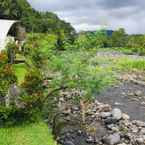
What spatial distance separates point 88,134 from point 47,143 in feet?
7.94

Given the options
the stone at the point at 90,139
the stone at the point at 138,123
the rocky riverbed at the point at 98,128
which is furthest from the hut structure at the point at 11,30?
the stone at the point at 90,139

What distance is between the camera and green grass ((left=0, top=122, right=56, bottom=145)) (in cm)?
1044

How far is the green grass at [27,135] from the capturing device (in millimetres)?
10438

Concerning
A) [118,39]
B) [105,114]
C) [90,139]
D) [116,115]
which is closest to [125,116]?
[116,115]

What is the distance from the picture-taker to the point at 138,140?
12469mm

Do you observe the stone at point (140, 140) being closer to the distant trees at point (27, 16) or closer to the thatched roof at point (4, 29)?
the thatched roof at point (4, 29)

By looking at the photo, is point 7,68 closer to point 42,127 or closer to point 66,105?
point 42,127

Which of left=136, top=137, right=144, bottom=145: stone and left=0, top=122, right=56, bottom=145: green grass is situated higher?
left=0, top=122, right=56, bottom=145: green grass

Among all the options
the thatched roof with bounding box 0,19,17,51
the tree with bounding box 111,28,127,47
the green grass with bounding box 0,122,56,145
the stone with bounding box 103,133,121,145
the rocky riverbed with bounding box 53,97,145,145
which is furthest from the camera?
the tree with bounding box 111,28,127,47

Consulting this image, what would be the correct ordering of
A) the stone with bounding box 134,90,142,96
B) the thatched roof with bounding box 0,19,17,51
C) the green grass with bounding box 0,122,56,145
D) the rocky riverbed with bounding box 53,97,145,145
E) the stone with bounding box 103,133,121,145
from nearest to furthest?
the green grass with bounding box 0,122,56,145
the stone with bounding box 103,133,121,145
the rocky riverbed with bounding box 53,97,145,145
the stone with bounding box 134,90,142,96
the thatched roof with bounding box 0,19,17,51

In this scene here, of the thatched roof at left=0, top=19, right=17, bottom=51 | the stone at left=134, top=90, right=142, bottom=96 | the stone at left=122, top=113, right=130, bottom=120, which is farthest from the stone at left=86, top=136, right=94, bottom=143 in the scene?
the thatched roof at left=0, top=19, right=17, bottom=51

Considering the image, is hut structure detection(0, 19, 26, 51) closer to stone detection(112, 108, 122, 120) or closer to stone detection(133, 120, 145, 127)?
stone detection(112, 108, 122, 120)

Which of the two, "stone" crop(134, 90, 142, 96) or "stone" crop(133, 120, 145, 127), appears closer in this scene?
"stone" crop(133, 120, 145, 127)

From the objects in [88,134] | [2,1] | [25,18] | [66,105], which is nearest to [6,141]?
[88,134]
